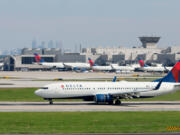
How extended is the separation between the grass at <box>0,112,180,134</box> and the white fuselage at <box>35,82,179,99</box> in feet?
40.6

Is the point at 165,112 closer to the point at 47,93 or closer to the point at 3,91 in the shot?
the point at 47,93

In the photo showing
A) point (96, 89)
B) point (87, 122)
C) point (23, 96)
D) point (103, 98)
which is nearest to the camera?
point (87, 122)

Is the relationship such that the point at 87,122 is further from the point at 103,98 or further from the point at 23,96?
the point at 23,96

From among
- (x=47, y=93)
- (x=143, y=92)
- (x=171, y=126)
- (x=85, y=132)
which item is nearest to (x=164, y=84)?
(x=143, y=92)

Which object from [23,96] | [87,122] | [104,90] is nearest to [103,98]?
[104,90]

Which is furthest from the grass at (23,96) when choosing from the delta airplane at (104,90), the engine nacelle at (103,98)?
the engine nacelle at (103,98)

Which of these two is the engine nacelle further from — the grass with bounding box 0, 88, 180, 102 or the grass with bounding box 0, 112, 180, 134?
the grass with bounding box 0, 112, 180, 134

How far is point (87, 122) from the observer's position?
48.0 meters

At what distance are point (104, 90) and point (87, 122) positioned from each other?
71.6 ft

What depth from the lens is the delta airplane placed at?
67875mm

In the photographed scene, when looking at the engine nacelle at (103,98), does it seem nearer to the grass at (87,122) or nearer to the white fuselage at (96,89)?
the white fuselage at (96,89)

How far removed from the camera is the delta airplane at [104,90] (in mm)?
67875

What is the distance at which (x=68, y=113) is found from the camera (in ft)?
183

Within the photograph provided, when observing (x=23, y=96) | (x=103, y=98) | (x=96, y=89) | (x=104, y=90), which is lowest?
(x=23, y=96)
